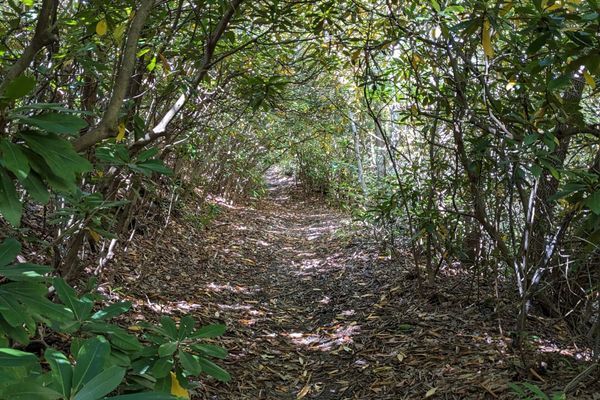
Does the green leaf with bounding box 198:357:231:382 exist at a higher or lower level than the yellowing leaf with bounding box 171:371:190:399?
higher

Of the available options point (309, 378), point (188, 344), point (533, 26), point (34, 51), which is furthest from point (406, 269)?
point (34, 51)

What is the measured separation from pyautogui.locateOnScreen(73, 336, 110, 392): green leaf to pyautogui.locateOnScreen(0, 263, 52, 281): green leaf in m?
0.36

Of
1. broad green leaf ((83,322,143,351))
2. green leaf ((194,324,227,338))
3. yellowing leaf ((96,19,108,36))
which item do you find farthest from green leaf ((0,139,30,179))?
yellowing leaf ((96,19,108,36))

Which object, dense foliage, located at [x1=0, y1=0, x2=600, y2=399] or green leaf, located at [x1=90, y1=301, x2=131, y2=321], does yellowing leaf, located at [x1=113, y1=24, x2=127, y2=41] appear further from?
green leaf, located at [x1=90, y1=301, x2=131, y2=321]

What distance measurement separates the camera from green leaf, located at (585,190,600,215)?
224 cm

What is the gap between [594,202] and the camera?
227 centimetres

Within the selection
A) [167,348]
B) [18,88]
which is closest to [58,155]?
[18,88]

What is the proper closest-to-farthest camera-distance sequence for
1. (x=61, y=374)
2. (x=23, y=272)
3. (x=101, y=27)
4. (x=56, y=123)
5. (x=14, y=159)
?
(x=61, y=374) < (x=14, y=159) < (x=56, y=123) < (x=23, y=272) < (x=101, y=27)

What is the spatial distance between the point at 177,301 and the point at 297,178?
1596 cm

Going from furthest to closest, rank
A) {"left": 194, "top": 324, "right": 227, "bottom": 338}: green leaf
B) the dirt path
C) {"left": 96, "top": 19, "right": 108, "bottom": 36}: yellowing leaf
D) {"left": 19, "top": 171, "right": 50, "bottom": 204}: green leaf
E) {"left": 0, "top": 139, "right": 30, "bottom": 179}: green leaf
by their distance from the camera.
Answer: the dirt path → {"left": 96, "top": 19, "right": 108, "bottom": 36}: yellowing leaf → {"left": 194, "top": 324, "right": 227, "bottom": 338}: green leaf → {"left": 19, "top": 171, "right": 50, "bottom": 204}: green leaf → {"left": 0, "top": 139, "right": 30, "bottom": 179}: green leaf

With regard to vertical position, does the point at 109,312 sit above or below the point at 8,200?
below

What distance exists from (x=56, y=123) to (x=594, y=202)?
2278 mm

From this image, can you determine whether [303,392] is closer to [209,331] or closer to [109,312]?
[209,331]

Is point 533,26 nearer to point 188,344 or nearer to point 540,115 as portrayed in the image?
point 540,115
